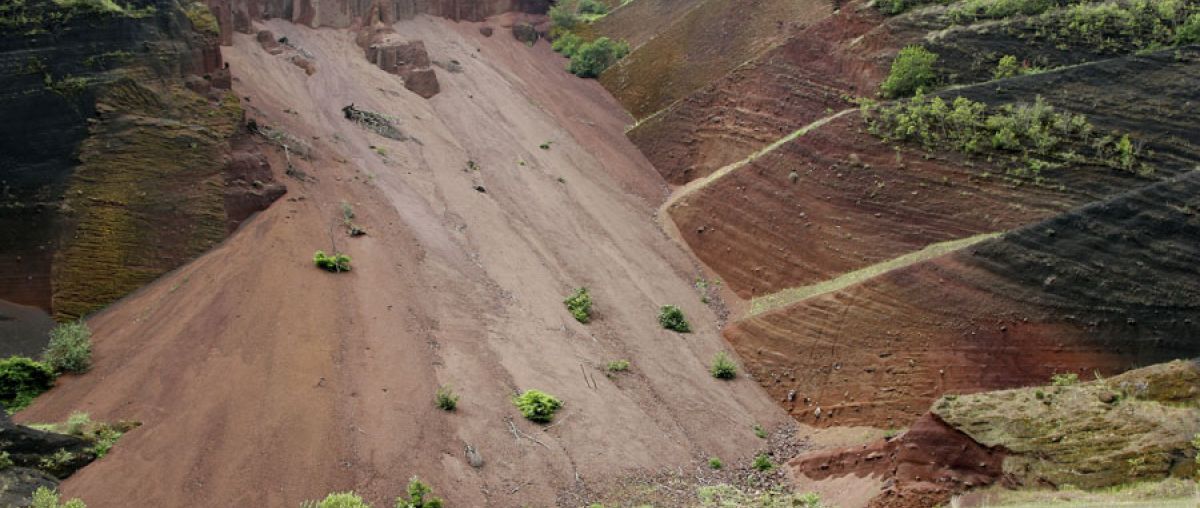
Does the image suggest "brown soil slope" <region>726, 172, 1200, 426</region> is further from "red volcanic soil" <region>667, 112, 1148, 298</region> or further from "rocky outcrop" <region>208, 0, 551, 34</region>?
"rocky outcrop" <region>208, 0, 551, 34</region>

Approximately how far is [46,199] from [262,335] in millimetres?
5358

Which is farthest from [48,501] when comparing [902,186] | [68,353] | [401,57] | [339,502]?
[401,57]

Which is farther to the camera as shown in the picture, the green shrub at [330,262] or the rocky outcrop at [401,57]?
the rocky outcrop at [401,57]

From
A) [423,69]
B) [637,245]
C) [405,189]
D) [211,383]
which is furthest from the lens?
[423,69]

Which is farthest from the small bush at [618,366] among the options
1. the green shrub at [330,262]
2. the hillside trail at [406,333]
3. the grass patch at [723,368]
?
the green shrub at [330,262]

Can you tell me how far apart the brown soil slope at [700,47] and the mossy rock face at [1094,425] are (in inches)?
735

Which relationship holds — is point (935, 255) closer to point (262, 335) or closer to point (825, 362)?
point (825, 362)

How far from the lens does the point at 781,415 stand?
922 inches

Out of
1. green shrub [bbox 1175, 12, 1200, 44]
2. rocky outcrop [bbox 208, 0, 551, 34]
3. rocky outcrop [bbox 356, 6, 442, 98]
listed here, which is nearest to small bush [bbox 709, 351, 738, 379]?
green shrub [bbox 1175, 12, 1200, 44]

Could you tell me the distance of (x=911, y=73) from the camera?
91.6 feet

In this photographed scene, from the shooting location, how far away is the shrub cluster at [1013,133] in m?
23.9

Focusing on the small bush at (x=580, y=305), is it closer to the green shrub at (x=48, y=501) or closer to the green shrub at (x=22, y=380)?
the green shrub at (x=22, y=380)

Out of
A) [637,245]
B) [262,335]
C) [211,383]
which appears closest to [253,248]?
[262,335]

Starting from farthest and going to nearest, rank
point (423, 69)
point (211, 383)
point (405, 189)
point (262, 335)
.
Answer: point (423, 69)
point (405, 189)
point (262, 335)
point (211, 383)
